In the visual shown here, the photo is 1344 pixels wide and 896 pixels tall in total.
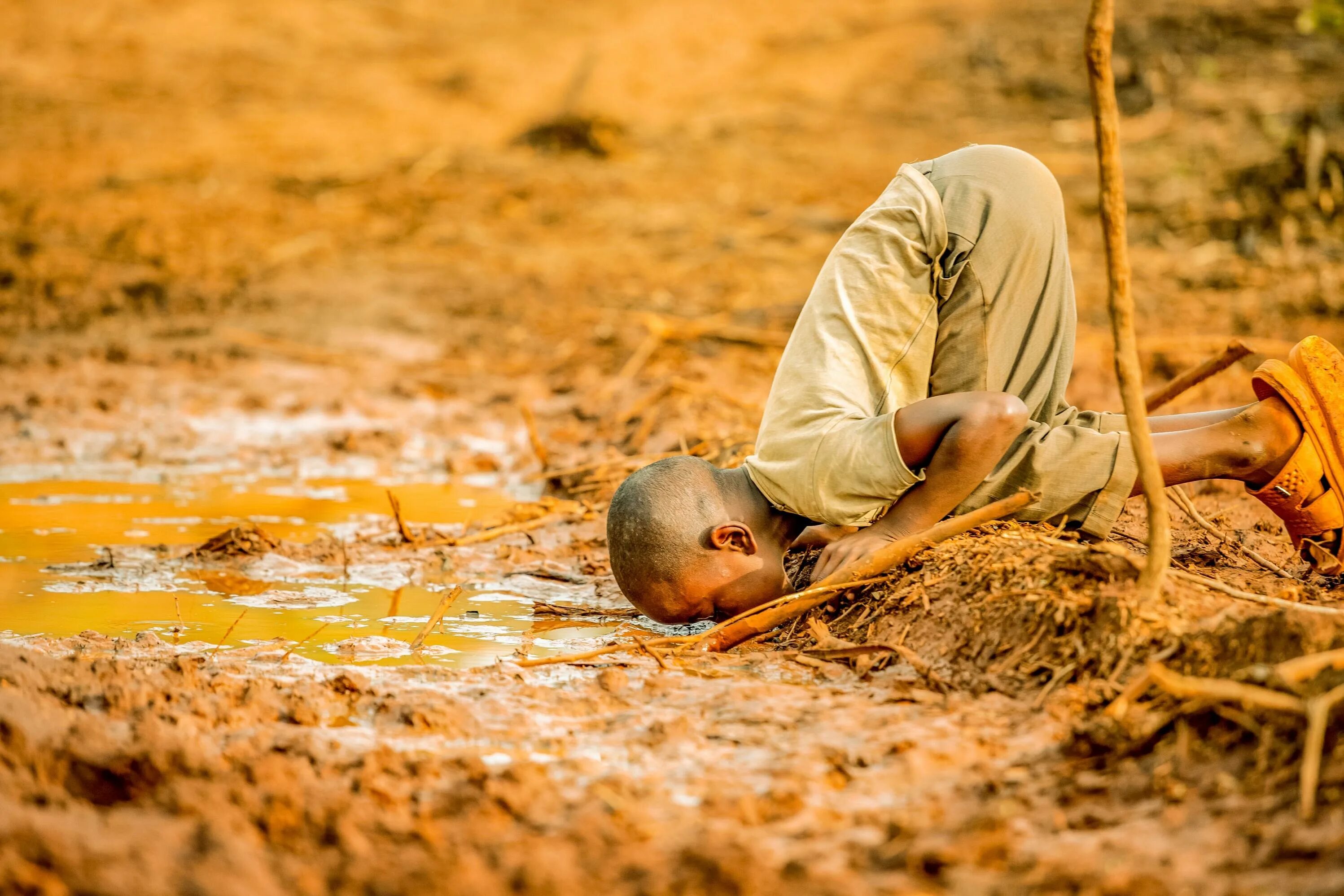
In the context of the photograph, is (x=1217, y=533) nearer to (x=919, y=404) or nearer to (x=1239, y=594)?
(x=1239, y=594)

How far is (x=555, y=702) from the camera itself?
2639mm

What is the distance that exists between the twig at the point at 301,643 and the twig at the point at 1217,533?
92.1 inches

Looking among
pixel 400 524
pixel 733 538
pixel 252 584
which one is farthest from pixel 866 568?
pixel 252 584

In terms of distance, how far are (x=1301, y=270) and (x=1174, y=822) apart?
6.76 meters

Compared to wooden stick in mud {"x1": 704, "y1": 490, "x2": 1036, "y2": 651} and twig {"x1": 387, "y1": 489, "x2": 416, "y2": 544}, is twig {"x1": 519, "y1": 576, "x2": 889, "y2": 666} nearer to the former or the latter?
wooden stick in mud {"x1": 704, "y1": 490, "x2": 1036, "y2": 651}

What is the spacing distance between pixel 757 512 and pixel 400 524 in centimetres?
147

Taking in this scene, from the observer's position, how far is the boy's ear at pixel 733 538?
3.01 metres

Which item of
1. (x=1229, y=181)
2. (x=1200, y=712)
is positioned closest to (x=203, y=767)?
(x=1200, y=712)

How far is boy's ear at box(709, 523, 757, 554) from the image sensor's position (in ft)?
9.89

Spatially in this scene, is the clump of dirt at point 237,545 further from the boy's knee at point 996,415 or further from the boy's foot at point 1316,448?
the boy's foot at point 1316,448

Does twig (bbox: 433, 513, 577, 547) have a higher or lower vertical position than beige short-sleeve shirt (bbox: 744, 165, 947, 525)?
lower

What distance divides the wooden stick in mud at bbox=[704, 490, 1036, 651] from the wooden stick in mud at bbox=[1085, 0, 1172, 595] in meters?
0.70

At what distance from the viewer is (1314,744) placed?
A: 182cm

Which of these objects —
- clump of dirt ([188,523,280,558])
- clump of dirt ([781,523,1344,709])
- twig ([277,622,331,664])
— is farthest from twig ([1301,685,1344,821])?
clump of dirt ([188,523,280,558])
